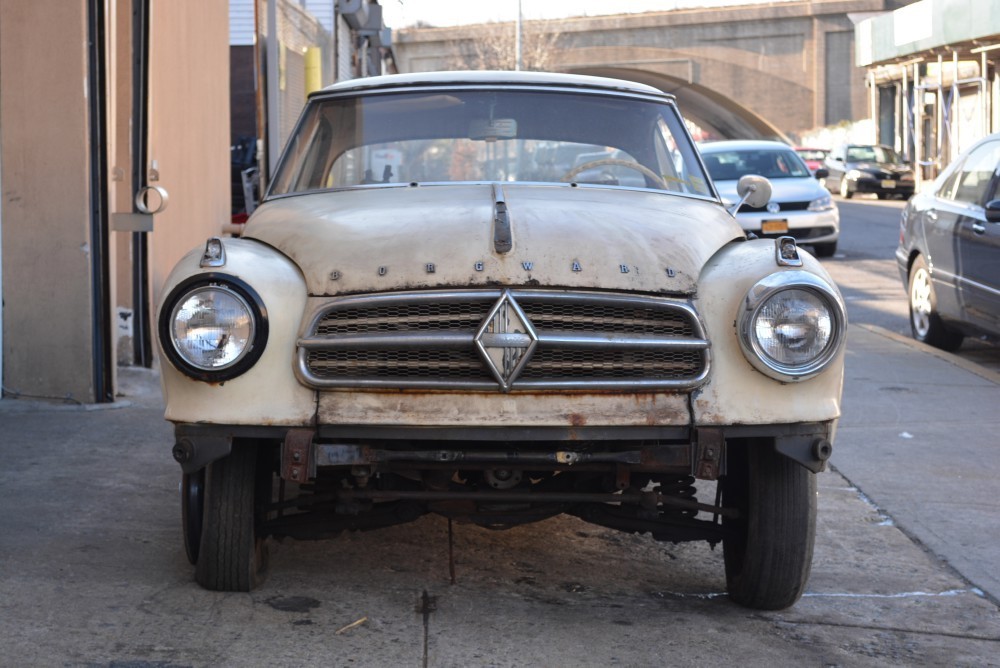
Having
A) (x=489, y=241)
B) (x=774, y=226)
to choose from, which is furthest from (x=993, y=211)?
(x=774, y=226)

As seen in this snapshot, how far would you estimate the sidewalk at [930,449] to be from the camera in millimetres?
5469

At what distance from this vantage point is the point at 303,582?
4625mm

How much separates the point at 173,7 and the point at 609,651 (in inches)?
276

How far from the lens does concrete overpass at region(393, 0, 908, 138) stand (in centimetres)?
5562

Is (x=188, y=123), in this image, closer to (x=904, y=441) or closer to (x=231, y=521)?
(x=904, y=441)

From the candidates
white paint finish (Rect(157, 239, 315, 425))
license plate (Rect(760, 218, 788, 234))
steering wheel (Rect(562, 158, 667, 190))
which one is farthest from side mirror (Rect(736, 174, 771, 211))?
license plate (Rect(760, 218, 788, 234))

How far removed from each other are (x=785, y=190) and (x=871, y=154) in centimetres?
2180

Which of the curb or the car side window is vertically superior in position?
the car side window

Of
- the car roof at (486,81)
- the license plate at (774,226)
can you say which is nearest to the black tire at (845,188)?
the license plate at (774,226)

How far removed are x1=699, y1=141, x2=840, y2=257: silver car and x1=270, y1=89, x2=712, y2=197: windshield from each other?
1159cm

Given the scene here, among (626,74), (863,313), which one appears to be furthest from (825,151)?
(863,313)

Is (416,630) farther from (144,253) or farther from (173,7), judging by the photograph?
(173,7)

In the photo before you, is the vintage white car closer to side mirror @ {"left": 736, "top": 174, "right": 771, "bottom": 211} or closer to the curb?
side mirror @ {"left": 736, "top": 174, "right": 771, "bottom": 211}

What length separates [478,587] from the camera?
464 centimetres
